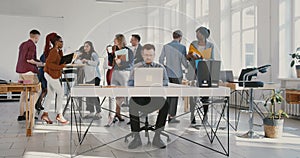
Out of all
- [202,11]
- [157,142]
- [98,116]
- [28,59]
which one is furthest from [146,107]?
[202,11]

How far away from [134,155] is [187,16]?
612 centimetres

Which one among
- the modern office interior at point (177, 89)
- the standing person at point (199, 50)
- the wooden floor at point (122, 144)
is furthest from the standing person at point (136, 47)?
the wooden floor at point (122, 144)

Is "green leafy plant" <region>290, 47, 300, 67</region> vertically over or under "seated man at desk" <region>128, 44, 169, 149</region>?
over

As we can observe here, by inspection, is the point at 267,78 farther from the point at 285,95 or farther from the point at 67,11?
the point at 67,11

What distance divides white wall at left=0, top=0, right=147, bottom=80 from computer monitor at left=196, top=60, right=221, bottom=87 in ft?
19.4

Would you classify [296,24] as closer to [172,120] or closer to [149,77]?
[172,120]

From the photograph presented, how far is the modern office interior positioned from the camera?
2930 mm

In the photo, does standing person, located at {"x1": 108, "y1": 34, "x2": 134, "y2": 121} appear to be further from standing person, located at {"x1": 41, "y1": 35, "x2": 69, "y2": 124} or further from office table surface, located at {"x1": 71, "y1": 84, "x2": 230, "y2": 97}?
office table surface, located at {"x1": 71, "y1": 84, "x2": 230, "y2": 97}

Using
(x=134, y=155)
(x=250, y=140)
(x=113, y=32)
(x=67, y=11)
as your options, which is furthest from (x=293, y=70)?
A: (x=67, y=11)

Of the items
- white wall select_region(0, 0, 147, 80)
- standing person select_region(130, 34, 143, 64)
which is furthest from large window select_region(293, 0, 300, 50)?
white wall select_region(0, 0, 147, 80)

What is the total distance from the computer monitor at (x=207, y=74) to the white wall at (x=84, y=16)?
19.4 feet

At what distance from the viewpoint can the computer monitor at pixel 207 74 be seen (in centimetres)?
281

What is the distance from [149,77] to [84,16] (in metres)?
7.59

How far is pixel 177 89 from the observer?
2652 mm
